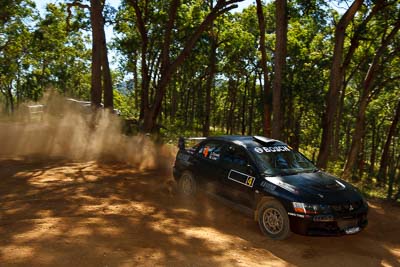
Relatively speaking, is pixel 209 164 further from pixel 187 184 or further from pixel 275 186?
pixel 275 186

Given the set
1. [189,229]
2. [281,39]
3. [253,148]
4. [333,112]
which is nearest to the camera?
[189,229]

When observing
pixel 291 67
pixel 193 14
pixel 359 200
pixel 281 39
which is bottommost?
pixel 359 200

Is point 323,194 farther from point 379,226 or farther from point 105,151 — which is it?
point 105,151

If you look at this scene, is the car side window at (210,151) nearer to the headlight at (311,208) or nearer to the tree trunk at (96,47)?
the headlight at (311,208)

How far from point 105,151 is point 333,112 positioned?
9.02 m

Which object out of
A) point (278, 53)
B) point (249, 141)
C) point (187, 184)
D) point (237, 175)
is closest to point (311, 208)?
point (237, 175)

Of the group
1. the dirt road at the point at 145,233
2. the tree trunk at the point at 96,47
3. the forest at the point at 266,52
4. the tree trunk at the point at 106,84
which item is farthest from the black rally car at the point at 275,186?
the tree trunk at the point at 106,84

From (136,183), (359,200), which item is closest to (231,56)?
(136,183)

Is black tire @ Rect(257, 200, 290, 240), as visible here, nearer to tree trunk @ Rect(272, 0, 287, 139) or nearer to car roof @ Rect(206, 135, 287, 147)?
car roof @ Rect(206, 135, 287, 147)

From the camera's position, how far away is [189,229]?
650 cm

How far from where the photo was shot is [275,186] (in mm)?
6332

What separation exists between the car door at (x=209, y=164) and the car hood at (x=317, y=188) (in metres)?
1.44

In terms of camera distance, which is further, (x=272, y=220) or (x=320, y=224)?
(x=272, y=220)

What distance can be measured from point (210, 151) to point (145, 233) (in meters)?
2.71
